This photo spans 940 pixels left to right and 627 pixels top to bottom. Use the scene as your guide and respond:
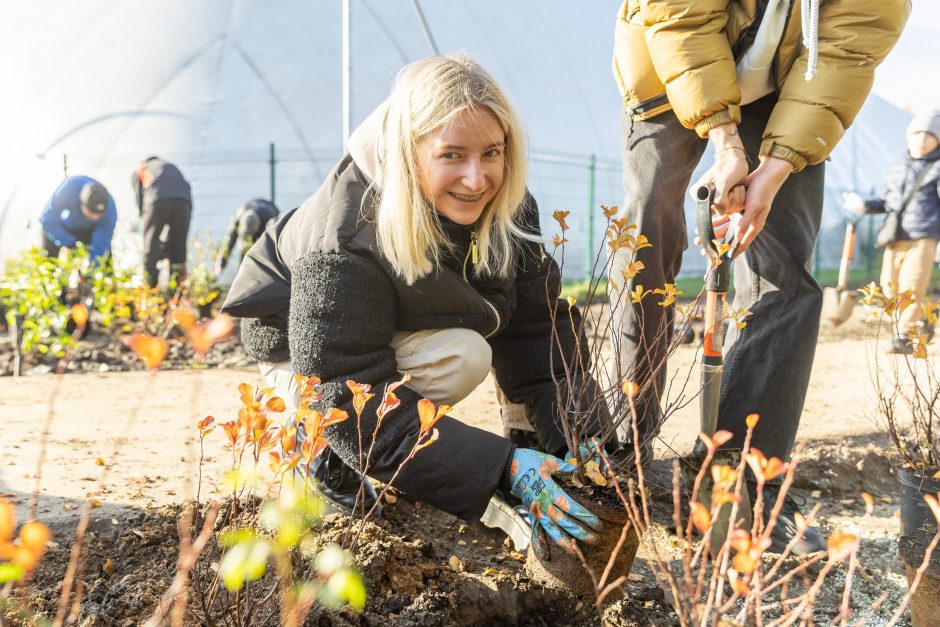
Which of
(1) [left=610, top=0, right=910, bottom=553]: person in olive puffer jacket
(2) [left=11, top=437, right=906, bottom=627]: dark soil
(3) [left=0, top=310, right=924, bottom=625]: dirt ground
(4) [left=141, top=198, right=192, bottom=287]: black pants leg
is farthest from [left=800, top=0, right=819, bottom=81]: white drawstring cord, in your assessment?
(4) [left=141, top=198, right=192, bottom=287]: black pants leg

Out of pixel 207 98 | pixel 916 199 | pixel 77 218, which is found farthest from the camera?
pixel 207 98

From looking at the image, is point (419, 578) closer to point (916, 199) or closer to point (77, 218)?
point (77, 218)

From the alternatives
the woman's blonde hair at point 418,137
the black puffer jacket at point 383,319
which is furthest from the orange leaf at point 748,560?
the woman's blonde hair at point 418,137

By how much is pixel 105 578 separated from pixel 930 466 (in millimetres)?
2113

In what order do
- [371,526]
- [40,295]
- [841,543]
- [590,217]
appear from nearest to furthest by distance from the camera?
1. [841,543]
2. [371,526]
3. [40,295]
4. [590,217]

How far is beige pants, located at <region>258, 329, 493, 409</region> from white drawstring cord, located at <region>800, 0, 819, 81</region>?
3.71ft

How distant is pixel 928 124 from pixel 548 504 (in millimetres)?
5916

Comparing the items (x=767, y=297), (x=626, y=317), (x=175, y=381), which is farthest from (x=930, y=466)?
(x=175, y=381)

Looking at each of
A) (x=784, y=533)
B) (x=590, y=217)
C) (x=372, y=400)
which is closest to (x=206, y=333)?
(x=372, y=400)

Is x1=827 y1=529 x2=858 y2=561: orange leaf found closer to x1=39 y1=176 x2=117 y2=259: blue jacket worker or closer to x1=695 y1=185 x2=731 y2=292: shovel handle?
x1=695 y1=185 x2=731 y2=292: shovel handle

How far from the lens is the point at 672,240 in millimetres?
2381

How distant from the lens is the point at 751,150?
2.33m

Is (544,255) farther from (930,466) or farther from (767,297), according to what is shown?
(930,466)

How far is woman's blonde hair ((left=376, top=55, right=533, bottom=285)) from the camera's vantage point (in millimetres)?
1986
